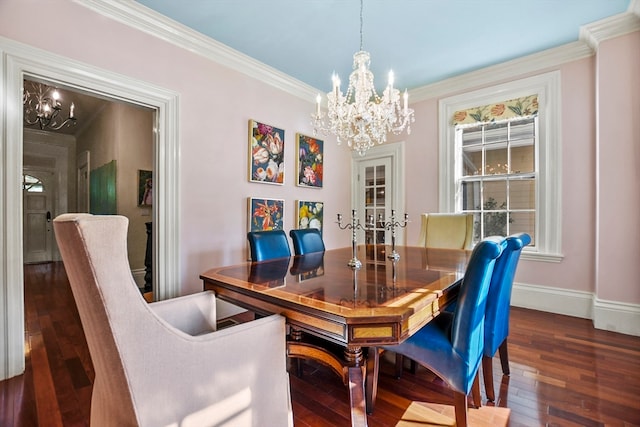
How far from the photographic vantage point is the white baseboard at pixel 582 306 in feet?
8.33

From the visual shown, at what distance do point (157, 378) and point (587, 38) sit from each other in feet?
13.7

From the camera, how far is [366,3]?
7.48 ft

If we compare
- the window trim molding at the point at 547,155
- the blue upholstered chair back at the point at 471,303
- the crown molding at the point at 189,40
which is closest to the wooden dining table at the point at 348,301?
the blue upholstered chair back at the point at 471,303

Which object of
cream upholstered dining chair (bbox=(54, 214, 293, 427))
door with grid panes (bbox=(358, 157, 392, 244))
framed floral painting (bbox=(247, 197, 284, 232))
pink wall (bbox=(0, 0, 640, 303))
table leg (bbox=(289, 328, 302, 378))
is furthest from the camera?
door with grid panes (bbox=(358, 157, 392, 244))

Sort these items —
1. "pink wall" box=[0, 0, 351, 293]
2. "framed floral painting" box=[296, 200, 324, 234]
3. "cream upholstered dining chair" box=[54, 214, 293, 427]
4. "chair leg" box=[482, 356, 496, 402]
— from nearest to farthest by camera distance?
1. "cream upholstered dining chair" box=[54, 214, 293, 427]
2. "chair leg" box=[482, 356, 496, 402]
3. "pink wall" box=[0, 0, 351, 293]
4. "framed floral painting" box=[296, 200, 324, 234]

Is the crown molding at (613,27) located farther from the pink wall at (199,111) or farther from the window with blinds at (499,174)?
the pink wall at (199,111)

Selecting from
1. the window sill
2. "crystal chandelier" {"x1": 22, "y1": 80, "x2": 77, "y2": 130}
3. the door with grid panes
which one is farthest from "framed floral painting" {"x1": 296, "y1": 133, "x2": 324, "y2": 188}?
the window sill

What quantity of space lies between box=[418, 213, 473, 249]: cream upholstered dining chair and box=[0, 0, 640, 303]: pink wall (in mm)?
993

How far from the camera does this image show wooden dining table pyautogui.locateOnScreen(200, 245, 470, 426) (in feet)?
3.34

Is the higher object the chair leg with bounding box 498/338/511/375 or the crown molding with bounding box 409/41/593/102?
the crown molding with bounding box 409/41/593/102

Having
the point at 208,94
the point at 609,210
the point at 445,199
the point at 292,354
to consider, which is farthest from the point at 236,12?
the point at 609,210

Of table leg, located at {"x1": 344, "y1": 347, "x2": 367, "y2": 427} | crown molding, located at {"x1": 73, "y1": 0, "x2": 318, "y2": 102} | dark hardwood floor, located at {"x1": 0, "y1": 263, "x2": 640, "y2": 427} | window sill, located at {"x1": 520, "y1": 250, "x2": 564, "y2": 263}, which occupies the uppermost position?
crown molding, located at {"x1": 73, "y1": 0, "x2": 318, "y2": 102}

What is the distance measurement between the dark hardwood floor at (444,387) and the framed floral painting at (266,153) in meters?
2.08

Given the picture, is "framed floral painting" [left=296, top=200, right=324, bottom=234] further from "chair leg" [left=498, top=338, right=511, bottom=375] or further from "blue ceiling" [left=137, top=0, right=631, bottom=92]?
"chair leg" [left=498, top=338, right=511, bottom=375]
